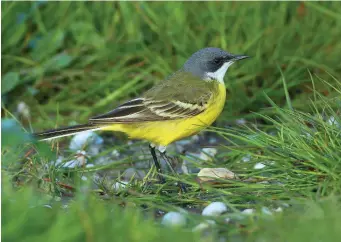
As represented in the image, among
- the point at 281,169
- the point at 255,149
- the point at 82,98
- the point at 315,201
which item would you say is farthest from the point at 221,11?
the point at 315,201

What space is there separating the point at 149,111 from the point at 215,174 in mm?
921

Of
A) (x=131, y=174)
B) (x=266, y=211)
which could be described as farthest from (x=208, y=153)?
(x=266, y=211)

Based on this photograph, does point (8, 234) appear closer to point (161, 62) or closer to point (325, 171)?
point (325, 171)

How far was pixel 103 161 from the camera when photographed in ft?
20.4

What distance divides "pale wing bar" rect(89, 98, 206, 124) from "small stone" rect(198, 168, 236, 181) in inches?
27.9

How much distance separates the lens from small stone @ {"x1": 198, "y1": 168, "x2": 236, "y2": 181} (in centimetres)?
518

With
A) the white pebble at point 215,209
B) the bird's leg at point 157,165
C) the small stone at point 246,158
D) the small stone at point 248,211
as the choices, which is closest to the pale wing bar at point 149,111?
the bird's leg at point 157,165

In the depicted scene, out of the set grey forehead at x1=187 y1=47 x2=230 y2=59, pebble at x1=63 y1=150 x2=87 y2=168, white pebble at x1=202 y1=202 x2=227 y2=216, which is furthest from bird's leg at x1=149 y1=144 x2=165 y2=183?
grey forehead at x1=187 y1=47 x2=230 y2=59

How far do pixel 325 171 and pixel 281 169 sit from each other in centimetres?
29

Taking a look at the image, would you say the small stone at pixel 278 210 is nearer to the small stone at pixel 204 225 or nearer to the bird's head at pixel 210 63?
the small stone at pixel 204 225

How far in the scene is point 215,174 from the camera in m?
5.19

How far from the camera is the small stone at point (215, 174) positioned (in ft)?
17.0

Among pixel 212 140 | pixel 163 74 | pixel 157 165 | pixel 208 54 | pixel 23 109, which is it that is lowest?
pixel 212 140

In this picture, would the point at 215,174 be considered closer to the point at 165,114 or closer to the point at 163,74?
the point at 165,114
